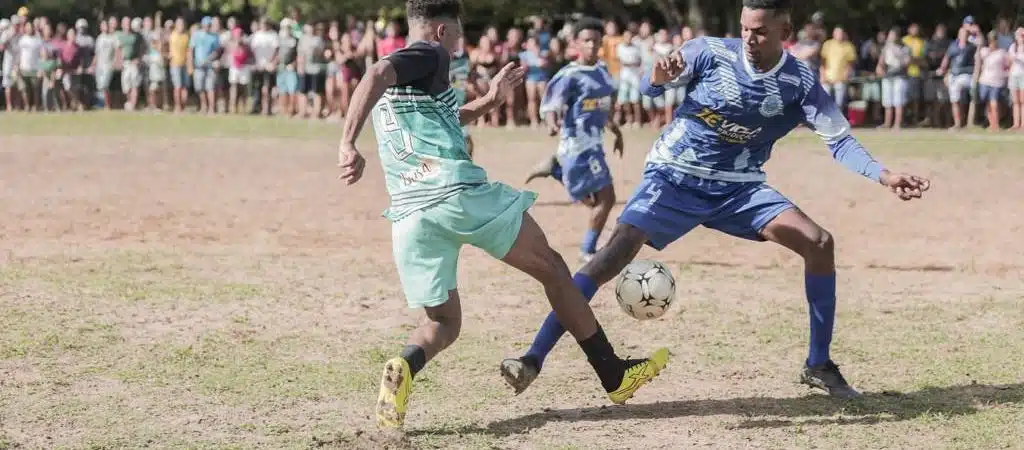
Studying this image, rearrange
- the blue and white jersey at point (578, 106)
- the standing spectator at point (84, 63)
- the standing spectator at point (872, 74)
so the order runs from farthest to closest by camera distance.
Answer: the standing spectator at point (84, 63), the standing spectator at point (872, 74), the blue and white jersey at point (578, 106)

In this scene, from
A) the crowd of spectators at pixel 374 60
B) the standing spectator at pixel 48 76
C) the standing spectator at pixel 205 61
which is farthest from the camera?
the standing spectator at pixel 48 76

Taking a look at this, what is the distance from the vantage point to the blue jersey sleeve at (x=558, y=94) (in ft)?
38.9

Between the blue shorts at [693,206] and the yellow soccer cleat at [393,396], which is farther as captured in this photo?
the blue shorts at [693,206]

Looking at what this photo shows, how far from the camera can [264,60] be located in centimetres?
2877

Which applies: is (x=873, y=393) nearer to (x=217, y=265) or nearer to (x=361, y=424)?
(x=361, y=424)

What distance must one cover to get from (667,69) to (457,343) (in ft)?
7.29

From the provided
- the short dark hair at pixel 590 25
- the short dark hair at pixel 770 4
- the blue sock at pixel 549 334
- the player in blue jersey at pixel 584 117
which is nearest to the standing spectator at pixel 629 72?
the player in blue jersey at pixel 584 117

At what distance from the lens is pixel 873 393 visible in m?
7.02

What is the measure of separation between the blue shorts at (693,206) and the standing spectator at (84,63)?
2599cm

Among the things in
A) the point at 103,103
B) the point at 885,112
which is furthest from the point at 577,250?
the point at 103,103

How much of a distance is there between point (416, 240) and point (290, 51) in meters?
23.0

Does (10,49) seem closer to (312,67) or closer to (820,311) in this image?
(312,67)

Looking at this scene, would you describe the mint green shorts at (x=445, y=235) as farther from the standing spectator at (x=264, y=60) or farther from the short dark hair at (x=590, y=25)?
the standing spectator at (x=264, y=60)

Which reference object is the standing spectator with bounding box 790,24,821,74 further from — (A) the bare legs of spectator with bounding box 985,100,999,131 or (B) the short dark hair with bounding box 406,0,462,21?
(B) the short dark hair with bounding box 406,0,462,21
